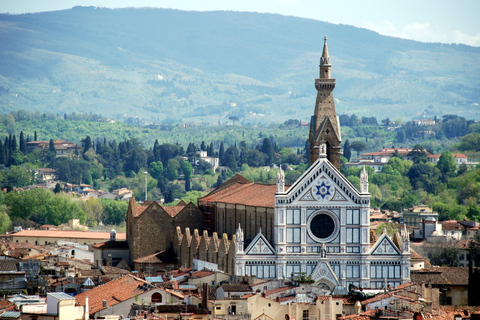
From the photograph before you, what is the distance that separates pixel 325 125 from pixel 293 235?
10.5 metres

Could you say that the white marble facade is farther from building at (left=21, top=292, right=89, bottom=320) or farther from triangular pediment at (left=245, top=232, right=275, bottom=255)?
building at (left=21, top=292, right=89, bottom=320)

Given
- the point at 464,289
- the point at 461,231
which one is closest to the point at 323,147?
the point at 464,289

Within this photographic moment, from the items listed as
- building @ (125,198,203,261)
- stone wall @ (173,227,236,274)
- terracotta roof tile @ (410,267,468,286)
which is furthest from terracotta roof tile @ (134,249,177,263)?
terracotta roof tile @ (410,267,468,286)

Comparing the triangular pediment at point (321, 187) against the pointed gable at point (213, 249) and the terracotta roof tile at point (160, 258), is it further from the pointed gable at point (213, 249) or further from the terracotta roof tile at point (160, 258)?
the terracotta roof tile at point (160, 258)

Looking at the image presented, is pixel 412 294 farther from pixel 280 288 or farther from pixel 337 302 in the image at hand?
pixel 280 288

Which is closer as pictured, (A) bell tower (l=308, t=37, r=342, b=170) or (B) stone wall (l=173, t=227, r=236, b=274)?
(B) stone wall (l=173, t=227, r=236, b=274)

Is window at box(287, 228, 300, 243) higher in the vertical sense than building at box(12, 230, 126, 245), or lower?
higher

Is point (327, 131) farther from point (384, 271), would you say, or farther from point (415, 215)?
point (415, 215)

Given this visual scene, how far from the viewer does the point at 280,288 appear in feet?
217

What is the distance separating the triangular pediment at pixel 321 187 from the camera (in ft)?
256

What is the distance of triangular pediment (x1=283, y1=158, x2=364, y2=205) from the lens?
256 ft

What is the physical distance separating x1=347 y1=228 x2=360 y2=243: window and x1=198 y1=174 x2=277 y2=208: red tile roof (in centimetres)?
485

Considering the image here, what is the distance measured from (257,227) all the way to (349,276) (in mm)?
7429

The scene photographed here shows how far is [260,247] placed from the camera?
255 ft
